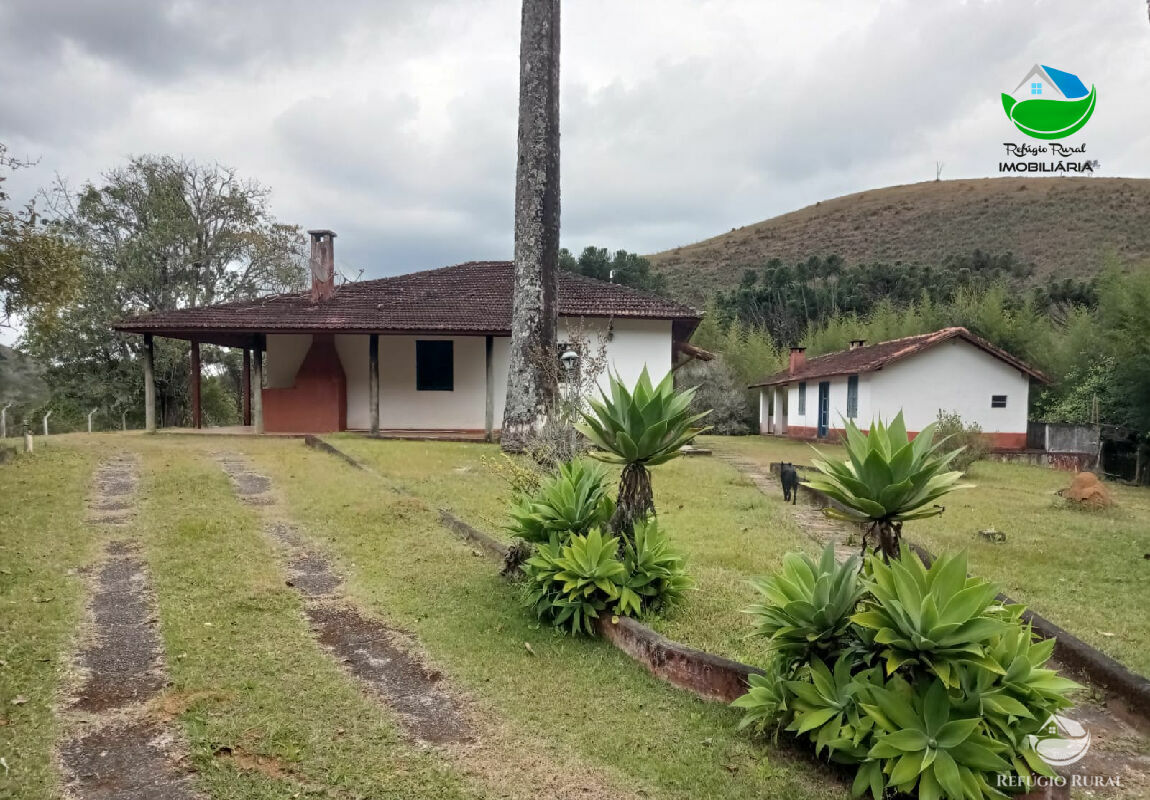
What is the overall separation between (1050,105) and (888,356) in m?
8.41

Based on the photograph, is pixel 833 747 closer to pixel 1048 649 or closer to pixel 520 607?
pixel 1048 649

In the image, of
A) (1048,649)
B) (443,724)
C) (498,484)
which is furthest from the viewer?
(498,484)

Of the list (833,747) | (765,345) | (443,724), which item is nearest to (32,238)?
(443,724)

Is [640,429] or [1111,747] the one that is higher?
[640,429]

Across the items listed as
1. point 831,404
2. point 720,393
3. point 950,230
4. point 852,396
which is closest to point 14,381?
point 852,396

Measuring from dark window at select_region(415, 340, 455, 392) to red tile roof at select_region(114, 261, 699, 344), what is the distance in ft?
3.25

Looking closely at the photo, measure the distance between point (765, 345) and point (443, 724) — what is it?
33427 mm

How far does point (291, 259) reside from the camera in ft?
95.5

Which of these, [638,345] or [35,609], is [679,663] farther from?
[638,345]

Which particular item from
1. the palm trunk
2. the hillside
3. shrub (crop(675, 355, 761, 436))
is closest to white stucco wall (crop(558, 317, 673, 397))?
shrub (crop(675, 355, 761, 436))

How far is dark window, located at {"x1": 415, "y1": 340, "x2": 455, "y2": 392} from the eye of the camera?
17.8m

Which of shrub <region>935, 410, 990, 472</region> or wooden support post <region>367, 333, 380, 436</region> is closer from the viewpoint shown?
shrub <region>935, 410, 990, 472</region>

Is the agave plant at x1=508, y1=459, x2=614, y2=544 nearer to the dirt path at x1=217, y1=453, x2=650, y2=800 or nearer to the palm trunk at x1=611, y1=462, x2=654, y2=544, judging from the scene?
the palm trunk at x1=611, y1=462, x2=654, y2=544

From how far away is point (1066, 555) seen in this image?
706 cm
